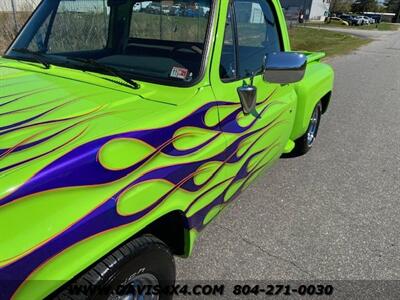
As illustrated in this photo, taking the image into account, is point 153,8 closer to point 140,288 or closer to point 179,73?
point 179,73

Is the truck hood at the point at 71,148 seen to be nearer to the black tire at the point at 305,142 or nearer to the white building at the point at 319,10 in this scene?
the black tire at the point at 305,142

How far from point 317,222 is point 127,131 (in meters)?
2.33

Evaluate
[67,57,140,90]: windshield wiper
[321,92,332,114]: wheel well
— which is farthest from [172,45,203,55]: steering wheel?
[321,92,332,114]: wheel well

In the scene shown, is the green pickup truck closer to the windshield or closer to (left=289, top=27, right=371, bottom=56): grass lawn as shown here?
the windshield

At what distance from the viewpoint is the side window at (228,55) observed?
2386 mm

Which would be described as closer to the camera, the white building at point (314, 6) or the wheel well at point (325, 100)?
the wheel well at point (325, 100)

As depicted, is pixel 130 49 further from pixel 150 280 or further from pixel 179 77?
pixel 150 280

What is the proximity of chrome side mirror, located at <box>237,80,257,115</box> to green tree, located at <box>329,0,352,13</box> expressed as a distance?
8340 cm

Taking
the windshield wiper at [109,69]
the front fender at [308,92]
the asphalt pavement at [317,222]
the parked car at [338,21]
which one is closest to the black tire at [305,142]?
the asphalt pavement at [317,222]

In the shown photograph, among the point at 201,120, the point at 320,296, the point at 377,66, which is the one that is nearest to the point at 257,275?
the point at 320,296

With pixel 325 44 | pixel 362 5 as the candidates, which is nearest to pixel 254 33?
pixel 325 44

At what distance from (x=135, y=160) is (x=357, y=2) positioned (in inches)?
4267

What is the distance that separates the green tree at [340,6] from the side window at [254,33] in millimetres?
82442

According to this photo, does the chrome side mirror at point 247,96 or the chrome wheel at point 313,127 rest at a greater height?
the chrome side mirror at point 247,96
